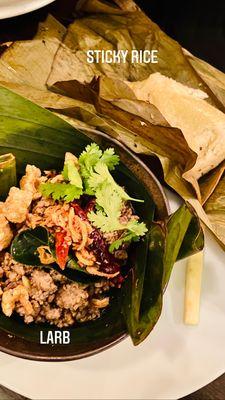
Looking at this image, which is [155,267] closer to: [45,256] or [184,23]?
[45,256]

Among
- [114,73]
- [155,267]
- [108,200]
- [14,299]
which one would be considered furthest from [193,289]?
[114,73]

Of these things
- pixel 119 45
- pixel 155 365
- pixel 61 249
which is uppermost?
pixel 119 45

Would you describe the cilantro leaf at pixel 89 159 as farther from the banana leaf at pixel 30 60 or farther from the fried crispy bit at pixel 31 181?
the banana leaf at pixel 30 60

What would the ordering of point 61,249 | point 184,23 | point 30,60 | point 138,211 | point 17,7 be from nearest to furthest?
point 61,249 < point 138,211 < point 17,7 < point 30,60 < point 184,23

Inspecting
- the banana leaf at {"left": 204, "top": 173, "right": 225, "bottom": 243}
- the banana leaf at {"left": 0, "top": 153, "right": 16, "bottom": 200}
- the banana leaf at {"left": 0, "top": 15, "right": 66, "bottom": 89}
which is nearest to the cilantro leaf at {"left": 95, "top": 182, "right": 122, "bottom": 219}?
the banana leaf at {"left": 0, "top": 153, "right": 16, "bottom": 200}

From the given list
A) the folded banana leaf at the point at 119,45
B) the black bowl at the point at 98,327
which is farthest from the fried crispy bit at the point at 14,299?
the folded banana leaf at the point at 119,45

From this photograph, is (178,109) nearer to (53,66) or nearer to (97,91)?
(97,91)

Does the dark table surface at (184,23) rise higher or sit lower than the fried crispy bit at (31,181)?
higher
